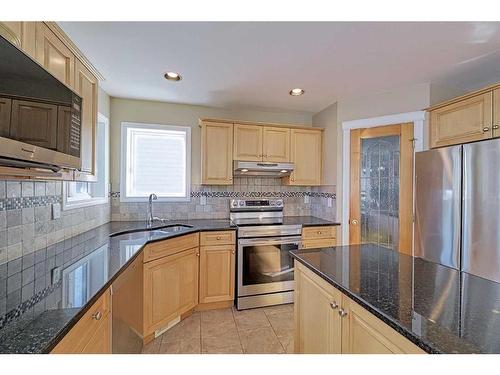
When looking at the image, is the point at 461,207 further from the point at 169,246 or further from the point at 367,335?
the point at 169,246

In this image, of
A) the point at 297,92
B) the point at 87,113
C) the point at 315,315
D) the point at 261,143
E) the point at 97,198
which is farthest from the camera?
the point at 261,143

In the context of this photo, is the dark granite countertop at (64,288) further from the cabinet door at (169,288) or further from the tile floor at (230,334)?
the tile floor at (230,334)

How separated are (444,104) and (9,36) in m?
3.01

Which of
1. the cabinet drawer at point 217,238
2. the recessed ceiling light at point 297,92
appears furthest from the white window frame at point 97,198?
the recessed ceiling light at point 297,92

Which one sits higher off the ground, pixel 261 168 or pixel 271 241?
pixel 261 168

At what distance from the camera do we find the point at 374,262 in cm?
147

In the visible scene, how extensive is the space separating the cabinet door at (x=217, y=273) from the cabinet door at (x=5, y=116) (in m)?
2.03

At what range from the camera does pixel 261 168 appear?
3127mm

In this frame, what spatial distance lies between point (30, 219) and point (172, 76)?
162 cm

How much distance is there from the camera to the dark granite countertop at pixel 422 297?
747 mm

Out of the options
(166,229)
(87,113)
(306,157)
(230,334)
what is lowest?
(230,334)

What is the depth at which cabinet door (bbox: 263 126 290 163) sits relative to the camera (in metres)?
3.24

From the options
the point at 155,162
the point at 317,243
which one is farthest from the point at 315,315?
the point at 155,162

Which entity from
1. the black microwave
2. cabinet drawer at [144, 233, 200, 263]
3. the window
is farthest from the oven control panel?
the black microwave
